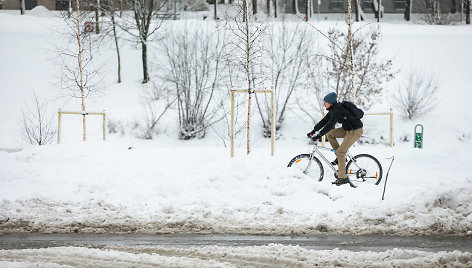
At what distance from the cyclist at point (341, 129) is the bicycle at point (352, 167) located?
0.21 metres

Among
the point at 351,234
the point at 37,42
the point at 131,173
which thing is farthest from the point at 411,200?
the point at 37,42

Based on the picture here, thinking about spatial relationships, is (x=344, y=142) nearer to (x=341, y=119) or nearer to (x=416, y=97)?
(x=341, y=119)

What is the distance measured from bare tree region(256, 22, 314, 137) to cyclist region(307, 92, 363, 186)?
17354 mm

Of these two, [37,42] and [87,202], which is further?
[37,42]

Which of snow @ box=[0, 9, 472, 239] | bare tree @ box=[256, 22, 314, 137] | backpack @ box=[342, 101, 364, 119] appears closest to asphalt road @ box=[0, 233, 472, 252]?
snow @ box=[0, 9, 472, 239]

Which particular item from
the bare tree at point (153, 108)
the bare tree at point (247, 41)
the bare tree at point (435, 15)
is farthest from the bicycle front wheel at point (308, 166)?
the bare tree at point (435, 15)

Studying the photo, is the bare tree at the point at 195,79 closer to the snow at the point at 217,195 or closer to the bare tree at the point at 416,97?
the bare tree at the point at 416,97

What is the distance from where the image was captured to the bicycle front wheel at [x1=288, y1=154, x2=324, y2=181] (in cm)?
1230

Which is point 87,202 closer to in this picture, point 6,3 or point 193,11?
point 193,11

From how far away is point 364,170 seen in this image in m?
12.1

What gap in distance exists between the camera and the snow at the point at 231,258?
7254 mm

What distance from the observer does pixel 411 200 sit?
10336mm

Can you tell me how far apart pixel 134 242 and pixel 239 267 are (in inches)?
84.7

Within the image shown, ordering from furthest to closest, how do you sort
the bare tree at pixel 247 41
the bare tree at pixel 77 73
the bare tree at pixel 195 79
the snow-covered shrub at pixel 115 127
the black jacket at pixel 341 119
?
1. the bare tree at pixel 195 79
2. the snow-covered shrub at pixel 115 127
3. the bare tree at pixel 77 73
4. the bare tree at pixel 247 41
5. the black jacket at pixel 341 119
